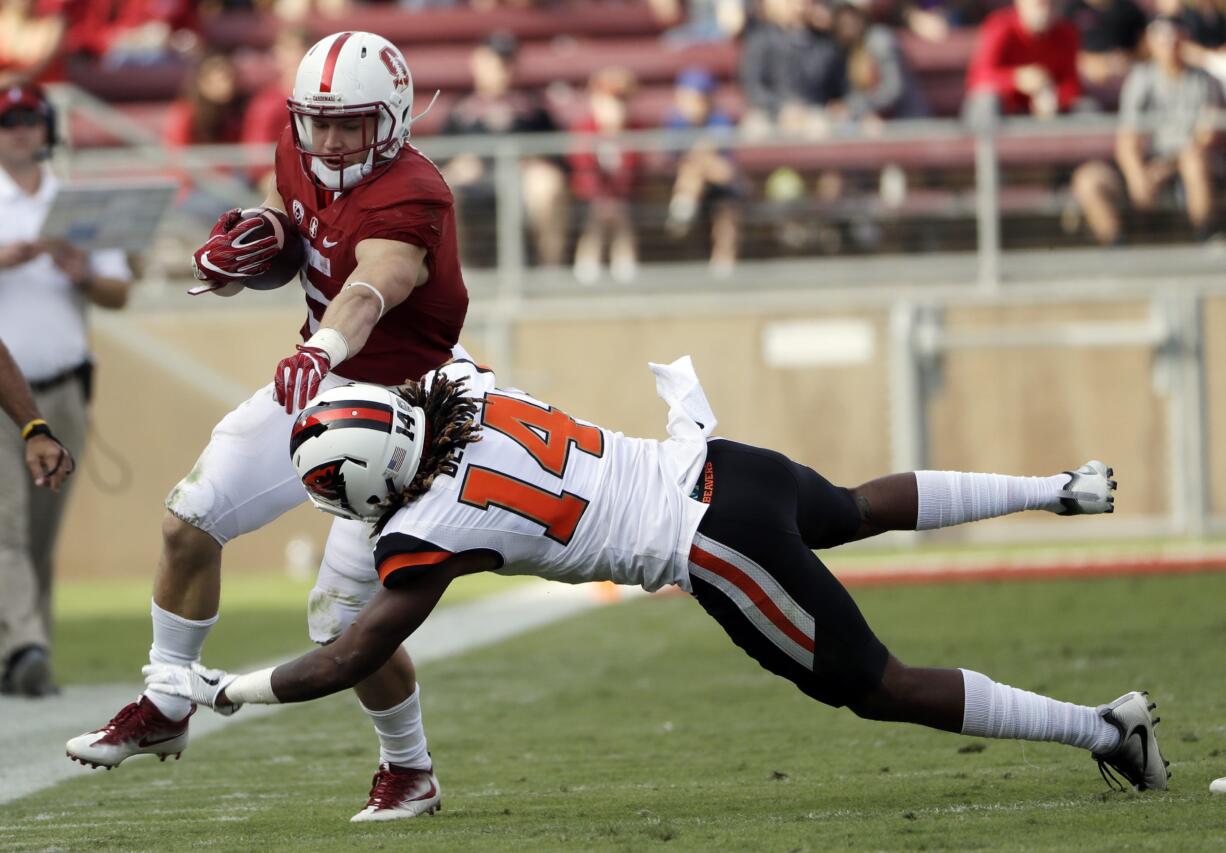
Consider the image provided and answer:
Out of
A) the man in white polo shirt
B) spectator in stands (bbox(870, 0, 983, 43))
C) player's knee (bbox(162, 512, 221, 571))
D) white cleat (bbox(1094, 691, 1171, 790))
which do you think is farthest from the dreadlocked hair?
spectator in stands (bbox(870, 0, 983, 43))

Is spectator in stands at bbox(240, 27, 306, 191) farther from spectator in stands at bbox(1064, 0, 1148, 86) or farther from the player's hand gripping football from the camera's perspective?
the player's hand gripping football

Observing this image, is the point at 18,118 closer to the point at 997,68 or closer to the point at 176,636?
the point at 176,636

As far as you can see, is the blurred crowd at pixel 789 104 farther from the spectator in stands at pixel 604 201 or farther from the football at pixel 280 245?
the football at pixel 280 245

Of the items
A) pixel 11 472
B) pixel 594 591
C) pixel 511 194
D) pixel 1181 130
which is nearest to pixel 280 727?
pixel 11 472

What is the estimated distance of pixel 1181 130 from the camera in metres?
12.1

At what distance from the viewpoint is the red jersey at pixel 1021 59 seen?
41.4 feet

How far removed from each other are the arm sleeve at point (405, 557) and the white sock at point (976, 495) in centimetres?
115

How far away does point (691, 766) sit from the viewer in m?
5.19

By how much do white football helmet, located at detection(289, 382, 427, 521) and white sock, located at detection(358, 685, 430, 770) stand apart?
0.73 m

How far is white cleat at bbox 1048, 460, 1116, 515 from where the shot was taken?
4441 mm

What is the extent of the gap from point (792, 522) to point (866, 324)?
8.45 m

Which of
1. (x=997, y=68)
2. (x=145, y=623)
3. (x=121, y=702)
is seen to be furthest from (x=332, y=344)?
(x=997, y=68)

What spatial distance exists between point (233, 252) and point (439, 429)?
33.9 inches

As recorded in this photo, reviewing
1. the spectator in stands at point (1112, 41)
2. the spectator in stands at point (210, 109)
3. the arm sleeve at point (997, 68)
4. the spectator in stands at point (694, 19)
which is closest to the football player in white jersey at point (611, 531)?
the arm sleeve at point (997, 68)
